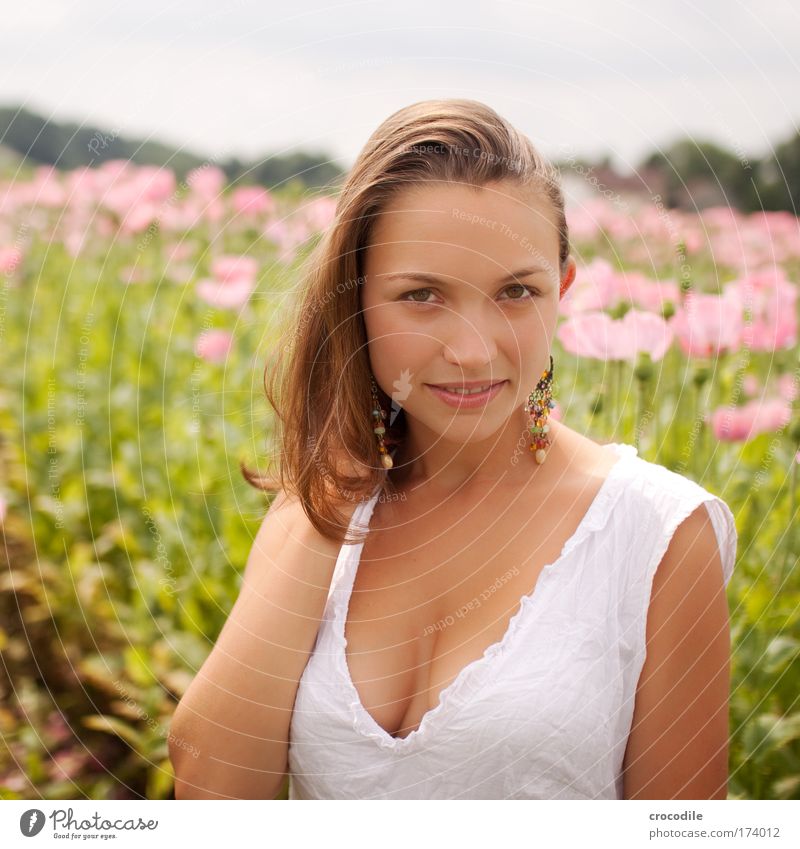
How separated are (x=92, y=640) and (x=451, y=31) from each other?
3.29 ft

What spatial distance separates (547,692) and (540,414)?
26cm

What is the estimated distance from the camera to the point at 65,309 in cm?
213

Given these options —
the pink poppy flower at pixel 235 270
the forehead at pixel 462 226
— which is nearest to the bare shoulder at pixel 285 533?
the forehead at pixel 462 226

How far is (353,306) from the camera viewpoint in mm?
847

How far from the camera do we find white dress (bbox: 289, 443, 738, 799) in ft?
2.72

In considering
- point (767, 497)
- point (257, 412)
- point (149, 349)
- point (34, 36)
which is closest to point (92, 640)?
point (257, 412)

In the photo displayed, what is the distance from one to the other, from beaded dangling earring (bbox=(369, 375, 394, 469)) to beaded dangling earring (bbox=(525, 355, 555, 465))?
0.14 m

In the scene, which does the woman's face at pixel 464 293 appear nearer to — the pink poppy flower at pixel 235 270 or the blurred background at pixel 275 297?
the blurred background at pixel 275 297

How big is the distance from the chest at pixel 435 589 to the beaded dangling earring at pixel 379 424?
5 centimetres

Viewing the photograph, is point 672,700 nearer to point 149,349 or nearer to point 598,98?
point 598,98

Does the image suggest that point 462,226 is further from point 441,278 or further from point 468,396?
point 468,396

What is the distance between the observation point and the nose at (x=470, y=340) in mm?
785

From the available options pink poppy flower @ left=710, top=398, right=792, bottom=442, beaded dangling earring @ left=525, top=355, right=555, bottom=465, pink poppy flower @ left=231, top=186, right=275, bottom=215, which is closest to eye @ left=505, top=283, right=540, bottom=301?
beaded dangling earring @ left=525, top=355, right=555, bottom=465
